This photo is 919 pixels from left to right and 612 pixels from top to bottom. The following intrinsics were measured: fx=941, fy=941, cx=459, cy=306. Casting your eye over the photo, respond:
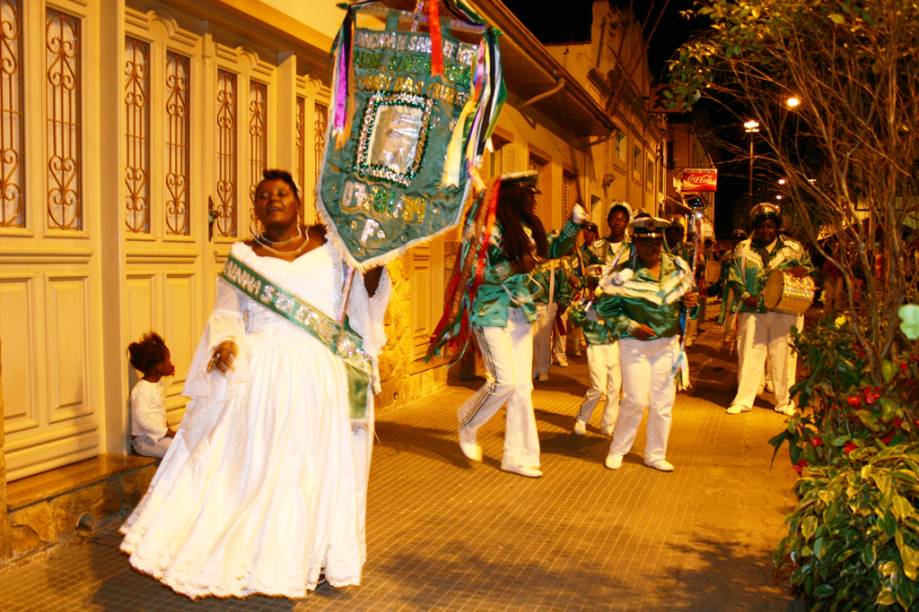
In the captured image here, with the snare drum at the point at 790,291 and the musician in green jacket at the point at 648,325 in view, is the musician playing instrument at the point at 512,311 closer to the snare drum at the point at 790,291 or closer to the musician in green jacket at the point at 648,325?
the musician in green jacket at the point at 648,325

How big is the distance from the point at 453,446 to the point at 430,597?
3.38 meters

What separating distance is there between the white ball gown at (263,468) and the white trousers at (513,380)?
2.66 metres

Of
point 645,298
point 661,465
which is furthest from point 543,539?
point 645,298

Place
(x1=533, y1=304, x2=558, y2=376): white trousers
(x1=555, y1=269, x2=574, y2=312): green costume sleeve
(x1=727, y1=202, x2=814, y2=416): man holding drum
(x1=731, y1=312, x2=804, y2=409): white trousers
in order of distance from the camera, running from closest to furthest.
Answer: (x1=555, y1=269, x2=574, y2=312): green costume sleeve, (x1=727, y1=202, x2=814, y2=416): man holding drum, (x1=731, y1=312, x2=804, y2=409): white trousers, (x1=533, y1=304, x2=558, y2=376): white trousers

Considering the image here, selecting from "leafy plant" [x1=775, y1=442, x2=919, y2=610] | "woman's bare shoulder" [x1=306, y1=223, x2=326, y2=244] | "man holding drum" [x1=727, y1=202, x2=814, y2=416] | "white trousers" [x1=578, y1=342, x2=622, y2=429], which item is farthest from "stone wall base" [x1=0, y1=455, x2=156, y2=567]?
"man holding drum" [x1=727, y1=202, x2=814, y2=416]

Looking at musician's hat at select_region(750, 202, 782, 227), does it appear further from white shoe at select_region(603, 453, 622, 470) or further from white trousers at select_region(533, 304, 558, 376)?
white shoe at select_region(603, 453, 622, 470)

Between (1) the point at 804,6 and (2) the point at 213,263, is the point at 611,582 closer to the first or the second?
(1) the point at 804,6

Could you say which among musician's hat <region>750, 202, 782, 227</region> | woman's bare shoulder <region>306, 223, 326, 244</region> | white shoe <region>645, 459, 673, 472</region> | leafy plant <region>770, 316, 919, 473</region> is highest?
musician's hat <region>750, 202, 782, 227</region>

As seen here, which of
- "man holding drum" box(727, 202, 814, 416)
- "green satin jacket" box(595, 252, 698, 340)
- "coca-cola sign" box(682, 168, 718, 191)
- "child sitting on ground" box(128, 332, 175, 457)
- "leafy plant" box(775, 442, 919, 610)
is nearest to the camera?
"leafy plant" box(775, 442, 919, 610)

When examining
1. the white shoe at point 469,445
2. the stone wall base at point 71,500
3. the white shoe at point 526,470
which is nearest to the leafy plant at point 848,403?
the white shoe at point 526,470

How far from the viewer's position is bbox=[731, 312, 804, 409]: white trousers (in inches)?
392

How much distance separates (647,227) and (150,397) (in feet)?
12.3

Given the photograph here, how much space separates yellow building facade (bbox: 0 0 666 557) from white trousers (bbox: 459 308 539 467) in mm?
2137

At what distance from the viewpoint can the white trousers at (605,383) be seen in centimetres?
860
